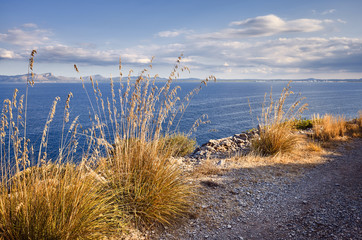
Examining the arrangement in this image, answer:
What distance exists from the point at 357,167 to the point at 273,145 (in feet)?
7.48

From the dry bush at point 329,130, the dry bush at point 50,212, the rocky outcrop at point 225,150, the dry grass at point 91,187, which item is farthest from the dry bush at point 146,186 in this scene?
the dry bush at point 329,130

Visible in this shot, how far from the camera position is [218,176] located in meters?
5.59

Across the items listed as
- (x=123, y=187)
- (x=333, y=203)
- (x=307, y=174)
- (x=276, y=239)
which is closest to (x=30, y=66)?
(x=123, y=187)

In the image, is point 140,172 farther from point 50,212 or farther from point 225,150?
point 225,150

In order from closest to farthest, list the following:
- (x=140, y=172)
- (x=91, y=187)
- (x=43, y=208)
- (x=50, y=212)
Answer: (x=50, y=212) → (x=43, y=208) → (x=91, y=187) → (x=140, y=172)

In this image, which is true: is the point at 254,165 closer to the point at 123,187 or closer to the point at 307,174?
the point at 307,174

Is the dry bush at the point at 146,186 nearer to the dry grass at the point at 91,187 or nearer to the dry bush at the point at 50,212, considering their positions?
the dry grass at the point at 91,187

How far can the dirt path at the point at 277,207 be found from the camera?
3.57m

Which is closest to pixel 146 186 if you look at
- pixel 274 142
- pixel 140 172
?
pixel 140 172

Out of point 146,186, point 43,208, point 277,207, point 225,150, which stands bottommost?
point 277,207

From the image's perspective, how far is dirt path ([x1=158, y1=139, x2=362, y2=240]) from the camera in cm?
357

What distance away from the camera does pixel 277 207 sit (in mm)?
4441

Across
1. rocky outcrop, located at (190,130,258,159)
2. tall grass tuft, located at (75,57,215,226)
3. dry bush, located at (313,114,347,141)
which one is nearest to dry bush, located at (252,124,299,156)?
rocky outcrop, located at (190,130,258,159)

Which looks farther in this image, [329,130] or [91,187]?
[329,130]
